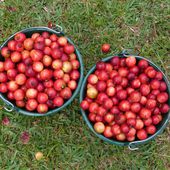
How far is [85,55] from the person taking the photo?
3.44 metres

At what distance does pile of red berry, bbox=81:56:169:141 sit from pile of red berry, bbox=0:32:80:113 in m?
0.20

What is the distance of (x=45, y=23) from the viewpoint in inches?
139

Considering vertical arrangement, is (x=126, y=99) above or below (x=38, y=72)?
below

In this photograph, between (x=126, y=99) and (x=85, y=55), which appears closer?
(x=126, y=99)

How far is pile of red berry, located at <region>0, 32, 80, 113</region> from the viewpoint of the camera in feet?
9.59

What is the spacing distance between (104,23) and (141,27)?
371 millimetres

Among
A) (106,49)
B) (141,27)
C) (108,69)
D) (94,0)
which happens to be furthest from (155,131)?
(94,0)

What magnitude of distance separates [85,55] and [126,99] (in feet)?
2.31

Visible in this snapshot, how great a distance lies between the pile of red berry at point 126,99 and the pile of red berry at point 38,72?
0.67 feet

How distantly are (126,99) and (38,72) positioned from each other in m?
0.75

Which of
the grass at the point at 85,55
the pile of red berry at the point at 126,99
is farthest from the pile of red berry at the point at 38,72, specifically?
the grass at the point at 85,55

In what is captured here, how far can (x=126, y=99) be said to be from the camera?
9.73 feet

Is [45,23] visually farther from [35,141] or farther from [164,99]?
[164,99]

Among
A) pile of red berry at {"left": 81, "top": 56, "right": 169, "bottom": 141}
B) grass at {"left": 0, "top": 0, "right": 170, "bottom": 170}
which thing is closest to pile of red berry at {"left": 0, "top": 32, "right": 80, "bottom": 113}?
pile of red berry at {"left": 81, "top": 56, "right": 169, "bottom": 141}
